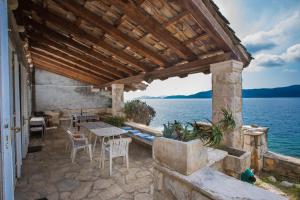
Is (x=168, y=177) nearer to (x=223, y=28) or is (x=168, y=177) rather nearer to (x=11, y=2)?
(x=223, y=28)

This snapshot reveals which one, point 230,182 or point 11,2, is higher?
point 11,2

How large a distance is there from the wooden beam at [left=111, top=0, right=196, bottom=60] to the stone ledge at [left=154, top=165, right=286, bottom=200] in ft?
9.32

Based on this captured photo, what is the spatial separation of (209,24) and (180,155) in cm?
247

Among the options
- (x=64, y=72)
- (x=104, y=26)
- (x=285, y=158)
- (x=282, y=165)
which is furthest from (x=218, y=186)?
(x=64, y=72)

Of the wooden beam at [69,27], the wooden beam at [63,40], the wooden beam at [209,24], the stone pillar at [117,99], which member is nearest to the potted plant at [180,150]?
the wooden beam at [209,24]

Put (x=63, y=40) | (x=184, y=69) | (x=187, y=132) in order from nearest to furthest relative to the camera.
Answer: (x=187, y=132) → (x=184, y=69) → (x=63, y=40)

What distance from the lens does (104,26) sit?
3.74 metres

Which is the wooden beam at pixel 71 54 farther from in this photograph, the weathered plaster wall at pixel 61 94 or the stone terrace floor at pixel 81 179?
the weathered plaster wall at pixel 61 94

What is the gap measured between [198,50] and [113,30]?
215 centimetres

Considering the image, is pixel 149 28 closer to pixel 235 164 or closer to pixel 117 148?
pixel 117 148

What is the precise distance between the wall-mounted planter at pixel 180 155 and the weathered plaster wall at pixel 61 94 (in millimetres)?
10763

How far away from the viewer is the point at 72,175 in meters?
3.49

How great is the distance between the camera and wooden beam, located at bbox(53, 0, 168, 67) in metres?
3.30

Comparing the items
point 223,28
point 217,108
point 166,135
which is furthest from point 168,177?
point 223,28
